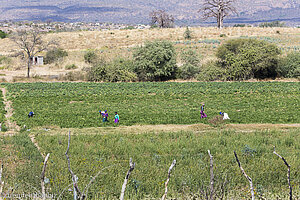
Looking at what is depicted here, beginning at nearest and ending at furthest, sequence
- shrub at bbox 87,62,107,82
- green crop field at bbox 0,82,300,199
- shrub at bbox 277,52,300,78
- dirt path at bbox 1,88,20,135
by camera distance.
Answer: green crop field at bbox 0,82,300,199 → dirt path at bbox 1,88,20,135 → shrub at bbox 87,62,107,82 → shrub at bbox 277,52,300,78

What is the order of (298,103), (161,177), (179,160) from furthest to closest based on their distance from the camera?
1. (298,103)
2. (179,160)
3. (161,177)

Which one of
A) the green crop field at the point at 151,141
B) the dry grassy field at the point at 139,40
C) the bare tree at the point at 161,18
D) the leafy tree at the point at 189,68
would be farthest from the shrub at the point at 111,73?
the bare tree at the point at 161,18

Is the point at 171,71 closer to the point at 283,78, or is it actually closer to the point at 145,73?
the point at 145,73

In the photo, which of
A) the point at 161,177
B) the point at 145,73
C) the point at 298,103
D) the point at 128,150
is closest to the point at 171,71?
the point at 145,73

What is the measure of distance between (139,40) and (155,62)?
3263cm

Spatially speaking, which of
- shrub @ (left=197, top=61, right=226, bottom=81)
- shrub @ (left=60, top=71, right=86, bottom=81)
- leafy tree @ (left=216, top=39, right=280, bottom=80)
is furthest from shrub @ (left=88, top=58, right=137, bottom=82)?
leafy tree @ (left=216, top=39, right=280, bottom=80)

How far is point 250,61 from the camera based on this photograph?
42.9 metres

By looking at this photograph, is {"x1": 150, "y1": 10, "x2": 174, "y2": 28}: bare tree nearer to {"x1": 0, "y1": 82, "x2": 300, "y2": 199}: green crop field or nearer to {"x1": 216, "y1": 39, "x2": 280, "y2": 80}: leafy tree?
{"x1": 216, "y1": 39, "x2": 280, "y2": 80}: leafy tree

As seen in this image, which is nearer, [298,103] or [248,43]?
[298,103]

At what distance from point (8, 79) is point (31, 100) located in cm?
1659

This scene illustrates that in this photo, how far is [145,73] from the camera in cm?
4450

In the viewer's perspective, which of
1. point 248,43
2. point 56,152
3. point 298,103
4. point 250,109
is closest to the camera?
point 56,152

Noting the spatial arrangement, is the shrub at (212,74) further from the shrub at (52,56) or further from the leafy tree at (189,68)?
the shrub at (52,56)

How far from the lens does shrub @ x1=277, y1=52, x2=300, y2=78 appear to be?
43.9 meters
